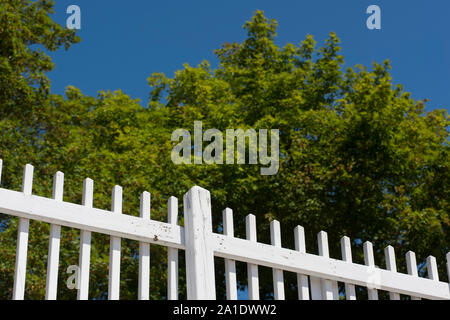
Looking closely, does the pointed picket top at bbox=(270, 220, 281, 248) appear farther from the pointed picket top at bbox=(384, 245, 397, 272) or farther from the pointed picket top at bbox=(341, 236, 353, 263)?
the pointed picket top at bbox=(384, 245, 397, 272)

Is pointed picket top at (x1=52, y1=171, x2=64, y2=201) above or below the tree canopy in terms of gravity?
below

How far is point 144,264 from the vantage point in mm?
3846

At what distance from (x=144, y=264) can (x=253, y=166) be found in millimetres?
10788

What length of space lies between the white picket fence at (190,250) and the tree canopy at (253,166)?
7.43 meters

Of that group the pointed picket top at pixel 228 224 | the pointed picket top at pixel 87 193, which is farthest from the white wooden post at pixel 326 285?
the pointed picket top at pixel 87 193

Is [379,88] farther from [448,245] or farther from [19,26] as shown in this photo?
[19,26]

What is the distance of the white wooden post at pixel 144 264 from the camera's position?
3.78m

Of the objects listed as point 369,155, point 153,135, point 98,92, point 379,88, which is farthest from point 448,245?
point 98,92

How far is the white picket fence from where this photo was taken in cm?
356

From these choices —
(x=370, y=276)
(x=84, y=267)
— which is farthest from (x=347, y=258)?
(x=84, y=267)

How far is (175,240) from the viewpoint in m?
4.00

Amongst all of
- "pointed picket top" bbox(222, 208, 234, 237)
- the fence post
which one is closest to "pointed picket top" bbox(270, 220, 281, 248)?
"pointed picket top" bbox(222, 208, 234, 237)

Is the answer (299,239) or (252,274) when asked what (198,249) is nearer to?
(252,274)

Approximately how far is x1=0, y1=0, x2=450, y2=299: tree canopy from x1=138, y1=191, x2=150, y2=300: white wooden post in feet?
25.7
